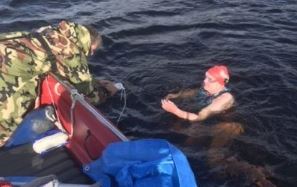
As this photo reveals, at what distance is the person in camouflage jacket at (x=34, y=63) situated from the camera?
18.8ft

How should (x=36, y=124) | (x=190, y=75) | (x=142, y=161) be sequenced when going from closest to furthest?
(x=142, y=161), (x=36, y=124), (x=190, y=75)

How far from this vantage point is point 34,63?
5918 mm

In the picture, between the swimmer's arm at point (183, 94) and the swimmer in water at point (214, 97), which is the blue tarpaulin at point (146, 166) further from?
the swimmer's arm at point (183, 94)

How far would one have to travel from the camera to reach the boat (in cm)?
537

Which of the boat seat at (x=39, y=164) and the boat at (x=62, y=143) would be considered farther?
the boat seat at (x=39, y=164)

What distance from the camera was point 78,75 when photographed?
646 centimetres

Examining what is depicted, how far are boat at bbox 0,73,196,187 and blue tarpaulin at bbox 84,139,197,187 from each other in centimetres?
65

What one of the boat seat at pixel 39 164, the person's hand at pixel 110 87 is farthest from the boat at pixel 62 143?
the person's hand at pixel 110 87

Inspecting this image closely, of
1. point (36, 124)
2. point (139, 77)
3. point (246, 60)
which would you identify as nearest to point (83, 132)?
point (36, 124)

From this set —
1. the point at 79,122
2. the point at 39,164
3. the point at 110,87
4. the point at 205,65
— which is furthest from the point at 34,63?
the point at 205,65

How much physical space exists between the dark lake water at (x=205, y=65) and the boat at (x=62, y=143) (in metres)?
1.45

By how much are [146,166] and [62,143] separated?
2.21 m

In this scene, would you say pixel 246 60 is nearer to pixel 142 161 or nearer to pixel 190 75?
pixel 190 75

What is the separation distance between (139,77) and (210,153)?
9.13 ft
